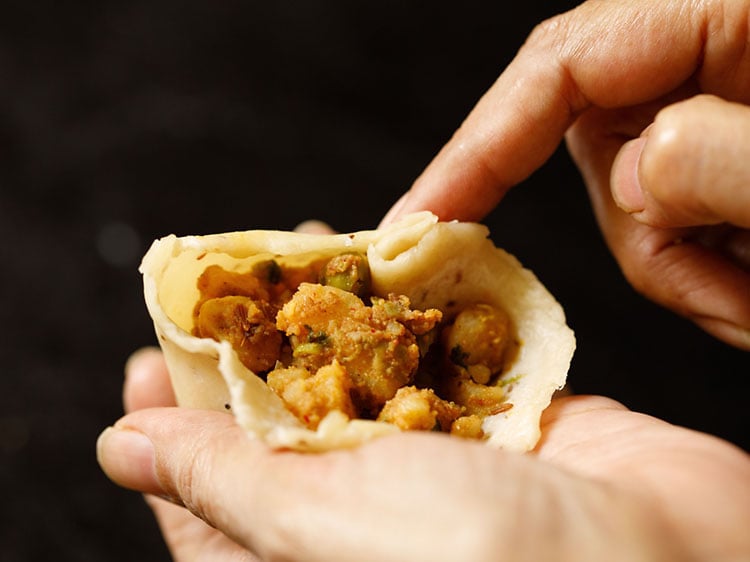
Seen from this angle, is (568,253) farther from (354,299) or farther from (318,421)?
(318,421)

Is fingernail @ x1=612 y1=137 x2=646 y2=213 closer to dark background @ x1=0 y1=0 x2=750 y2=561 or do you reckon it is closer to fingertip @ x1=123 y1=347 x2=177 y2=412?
fingertip @ x1=123 y1=347 x2=177 y2=412

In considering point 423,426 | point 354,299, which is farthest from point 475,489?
point 354,299

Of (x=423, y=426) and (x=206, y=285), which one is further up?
(x=206, y=285)

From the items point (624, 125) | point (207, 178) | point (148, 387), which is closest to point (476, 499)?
point (624, 125)

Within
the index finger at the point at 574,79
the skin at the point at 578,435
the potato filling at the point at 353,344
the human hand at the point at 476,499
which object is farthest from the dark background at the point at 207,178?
the human hand at the point at 476,499

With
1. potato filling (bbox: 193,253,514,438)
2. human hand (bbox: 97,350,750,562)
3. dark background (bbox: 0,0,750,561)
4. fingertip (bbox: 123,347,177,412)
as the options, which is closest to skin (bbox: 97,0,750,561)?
human hand (bbox: 97,350,750,562)

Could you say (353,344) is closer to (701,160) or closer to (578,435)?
(578,435)
